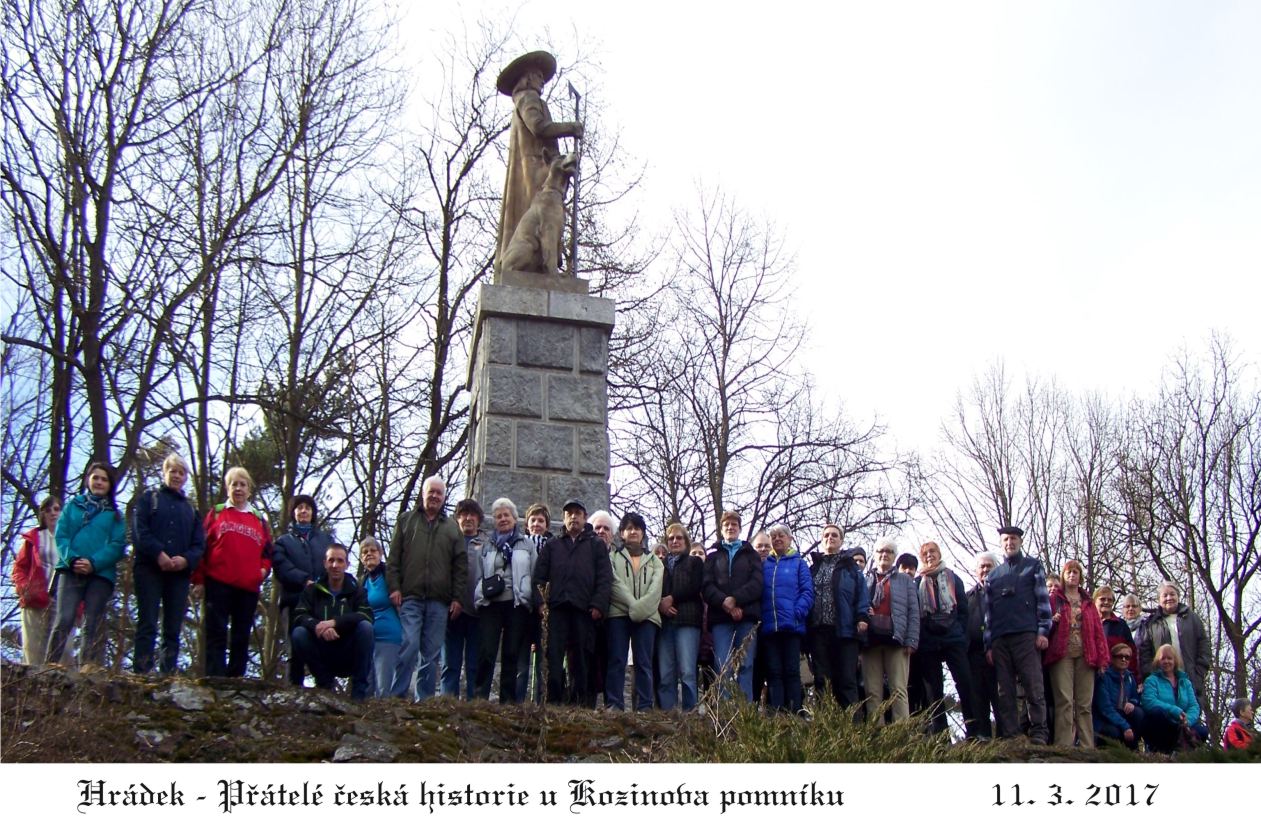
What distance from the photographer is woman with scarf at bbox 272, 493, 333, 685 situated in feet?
27.5

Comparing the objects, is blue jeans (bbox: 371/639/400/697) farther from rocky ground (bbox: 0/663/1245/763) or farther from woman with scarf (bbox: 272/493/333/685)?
rocky ground (bbox: 0/663/1245/763)

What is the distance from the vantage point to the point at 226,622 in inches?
324

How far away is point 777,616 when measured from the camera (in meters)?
8.84

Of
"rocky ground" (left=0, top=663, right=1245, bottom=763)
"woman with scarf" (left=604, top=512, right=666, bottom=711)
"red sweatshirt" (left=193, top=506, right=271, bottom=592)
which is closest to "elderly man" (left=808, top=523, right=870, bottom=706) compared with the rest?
"woman with scarf" (left=604, top=512, right=666, bottom=711)

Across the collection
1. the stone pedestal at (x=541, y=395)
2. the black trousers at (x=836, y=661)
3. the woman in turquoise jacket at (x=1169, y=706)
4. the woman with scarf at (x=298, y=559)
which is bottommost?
the woman in turquoise jacket at (x=1169, y=706)

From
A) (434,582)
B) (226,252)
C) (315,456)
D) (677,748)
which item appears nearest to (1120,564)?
(315,456)

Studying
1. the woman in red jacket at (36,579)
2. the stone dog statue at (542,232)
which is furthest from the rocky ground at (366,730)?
the stone dog statue at (542,232)

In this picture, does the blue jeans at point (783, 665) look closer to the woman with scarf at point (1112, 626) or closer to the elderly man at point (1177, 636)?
the woman with scarf at point (1112, 626)

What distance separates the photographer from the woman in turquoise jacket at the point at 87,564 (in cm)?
788

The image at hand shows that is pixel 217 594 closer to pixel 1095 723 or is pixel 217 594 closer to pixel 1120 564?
pixel 1095 723

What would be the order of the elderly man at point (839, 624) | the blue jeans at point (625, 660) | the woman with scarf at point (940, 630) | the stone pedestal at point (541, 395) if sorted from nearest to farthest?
the blue jeans at point (625, 660) < the elderly man at point (839, 624) < the woman with scarf at point (940, 630) < the stone pedestal at point (541, 395)

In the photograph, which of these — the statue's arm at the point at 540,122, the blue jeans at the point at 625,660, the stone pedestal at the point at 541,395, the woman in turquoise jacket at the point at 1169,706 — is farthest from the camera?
the statue's arm at the point at 540,122

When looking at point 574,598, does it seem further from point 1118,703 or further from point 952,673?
point 1118,703

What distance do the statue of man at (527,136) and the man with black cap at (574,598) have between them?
3.87 m
